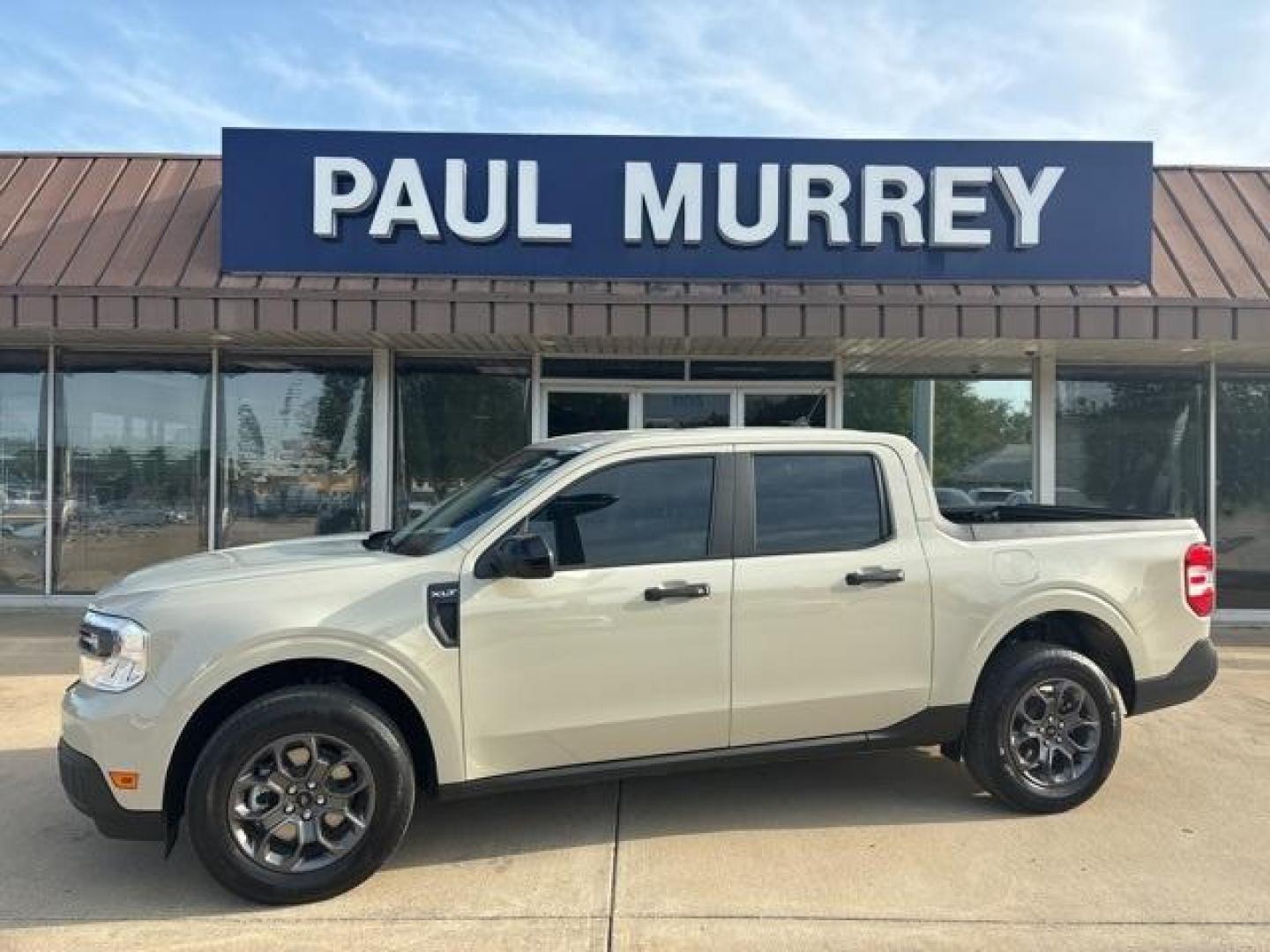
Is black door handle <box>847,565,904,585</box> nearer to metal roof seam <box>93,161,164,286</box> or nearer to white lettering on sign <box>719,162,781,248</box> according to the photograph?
white lettering on sign <box>719,162,781,248</box>

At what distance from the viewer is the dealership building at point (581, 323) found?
8492mm

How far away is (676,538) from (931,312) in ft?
15.8

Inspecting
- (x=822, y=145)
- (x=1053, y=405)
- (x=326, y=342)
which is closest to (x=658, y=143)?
(x=822, y=145)

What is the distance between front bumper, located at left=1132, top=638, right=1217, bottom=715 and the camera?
505 cm

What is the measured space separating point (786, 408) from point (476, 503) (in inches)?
242

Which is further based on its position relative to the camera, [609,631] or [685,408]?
[685,408]

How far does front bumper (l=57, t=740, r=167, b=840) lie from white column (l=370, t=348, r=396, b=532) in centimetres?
617

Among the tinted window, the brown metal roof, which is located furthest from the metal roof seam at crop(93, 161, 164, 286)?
the tinted window

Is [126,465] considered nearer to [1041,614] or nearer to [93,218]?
[93,218]

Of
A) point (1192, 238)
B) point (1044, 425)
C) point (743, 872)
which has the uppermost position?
point (1192, 238)

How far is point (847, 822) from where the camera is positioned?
188 inches

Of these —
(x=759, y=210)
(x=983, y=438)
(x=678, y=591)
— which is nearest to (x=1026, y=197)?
(x=759, y=210)

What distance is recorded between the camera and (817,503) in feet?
15.6

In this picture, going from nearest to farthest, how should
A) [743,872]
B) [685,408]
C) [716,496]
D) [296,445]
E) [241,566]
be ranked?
[743,872]
[241,566]
[716,496]
[296,445]
[685,408]
